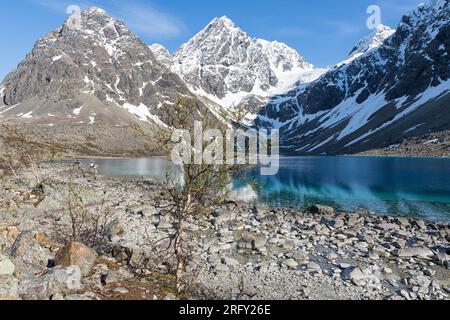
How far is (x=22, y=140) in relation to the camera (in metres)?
44.8

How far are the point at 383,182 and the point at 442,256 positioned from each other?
51.1 m

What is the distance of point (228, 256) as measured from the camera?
904 inches

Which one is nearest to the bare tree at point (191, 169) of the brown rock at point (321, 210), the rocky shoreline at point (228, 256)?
the rocky shoreline at point (228, 256)

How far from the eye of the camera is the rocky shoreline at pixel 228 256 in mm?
13828

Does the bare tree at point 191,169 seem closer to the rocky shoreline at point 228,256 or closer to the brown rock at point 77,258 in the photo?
the rocky shoreline at point 228,256

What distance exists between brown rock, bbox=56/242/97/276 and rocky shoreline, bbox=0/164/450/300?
39mm

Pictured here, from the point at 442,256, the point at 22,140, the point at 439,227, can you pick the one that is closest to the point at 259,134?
the point at 442,256

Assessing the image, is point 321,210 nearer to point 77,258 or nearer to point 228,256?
point 228,256

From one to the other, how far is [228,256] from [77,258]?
34.9ft

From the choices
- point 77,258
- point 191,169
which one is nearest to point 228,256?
point 191,169

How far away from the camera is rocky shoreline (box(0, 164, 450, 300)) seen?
13.8 m

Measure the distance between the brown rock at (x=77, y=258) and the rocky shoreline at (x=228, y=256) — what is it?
39 mm
